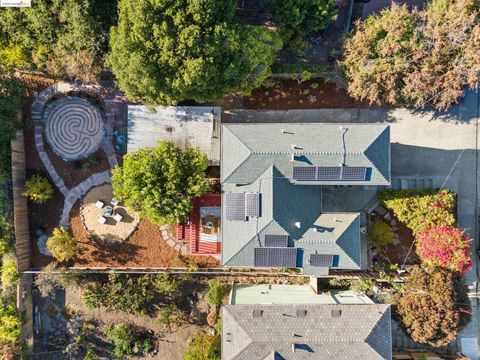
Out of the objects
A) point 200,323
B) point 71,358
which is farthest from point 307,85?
point 71,358

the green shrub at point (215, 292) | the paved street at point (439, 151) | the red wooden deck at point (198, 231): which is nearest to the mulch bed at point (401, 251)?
the paved street at point (439, 151)

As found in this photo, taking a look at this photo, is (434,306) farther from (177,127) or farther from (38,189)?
(38,189)

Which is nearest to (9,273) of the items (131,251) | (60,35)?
(131,251)

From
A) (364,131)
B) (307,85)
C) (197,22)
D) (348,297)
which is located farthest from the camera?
(307,85)

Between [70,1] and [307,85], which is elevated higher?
[70,1]

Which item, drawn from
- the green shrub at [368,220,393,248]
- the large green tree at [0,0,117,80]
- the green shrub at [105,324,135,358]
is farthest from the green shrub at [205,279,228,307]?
the large green tree at [0,0,117,80]

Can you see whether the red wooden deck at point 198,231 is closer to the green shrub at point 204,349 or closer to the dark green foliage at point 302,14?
the green shrub at point 204,349

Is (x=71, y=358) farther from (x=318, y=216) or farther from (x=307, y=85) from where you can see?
(x=307, y=85)
